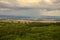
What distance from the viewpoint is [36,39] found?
1.79 metres

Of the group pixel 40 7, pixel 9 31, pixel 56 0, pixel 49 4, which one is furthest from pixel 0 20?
pixel 56 0

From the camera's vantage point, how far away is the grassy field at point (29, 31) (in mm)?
1775

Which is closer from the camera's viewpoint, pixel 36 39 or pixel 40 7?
pixel 36 39

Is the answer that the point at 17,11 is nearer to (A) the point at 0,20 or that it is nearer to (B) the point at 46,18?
(A) the point at 0,20

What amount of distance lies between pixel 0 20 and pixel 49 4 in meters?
0.79

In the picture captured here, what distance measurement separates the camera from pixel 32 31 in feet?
5.96

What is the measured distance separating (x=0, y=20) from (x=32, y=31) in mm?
513

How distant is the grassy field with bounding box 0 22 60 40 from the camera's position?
1775 mm

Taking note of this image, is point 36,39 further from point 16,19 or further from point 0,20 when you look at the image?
point 0,20

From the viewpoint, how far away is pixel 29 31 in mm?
1822

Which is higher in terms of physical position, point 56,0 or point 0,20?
point 56,0

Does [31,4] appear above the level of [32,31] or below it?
above

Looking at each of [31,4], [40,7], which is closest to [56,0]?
[40,7]

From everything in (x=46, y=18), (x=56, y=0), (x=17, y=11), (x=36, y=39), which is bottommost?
(x=36, y=39)
